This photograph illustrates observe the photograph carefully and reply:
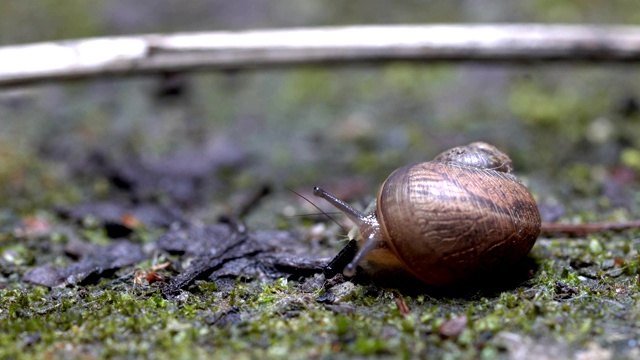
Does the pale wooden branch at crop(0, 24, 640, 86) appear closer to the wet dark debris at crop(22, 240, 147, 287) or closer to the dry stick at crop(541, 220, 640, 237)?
the wet dark debris at crop(22, 240, 147, 287)

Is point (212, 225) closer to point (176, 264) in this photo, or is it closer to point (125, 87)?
point (176, 264)

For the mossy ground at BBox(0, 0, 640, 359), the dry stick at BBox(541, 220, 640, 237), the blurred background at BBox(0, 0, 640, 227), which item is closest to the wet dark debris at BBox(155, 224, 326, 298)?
the mossy ground at BBox(0, 0, 640, 359)

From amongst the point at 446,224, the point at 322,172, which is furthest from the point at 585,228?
the point at 322,172

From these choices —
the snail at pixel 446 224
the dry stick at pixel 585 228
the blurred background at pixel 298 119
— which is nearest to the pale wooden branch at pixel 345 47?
the blurred background at pixel 298 119

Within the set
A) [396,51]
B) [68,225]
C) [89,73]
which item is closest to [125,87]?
[89,73]

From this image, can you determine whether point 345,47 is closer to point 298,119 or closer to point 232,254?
point 298,119

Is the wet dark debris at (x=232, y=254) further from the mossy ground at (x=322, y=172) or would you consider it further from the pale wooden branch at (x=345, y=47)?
the pale wooden branch at (x=345, y=47)
